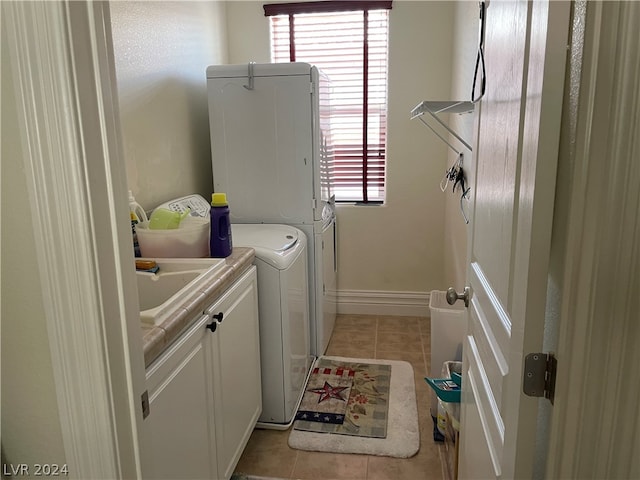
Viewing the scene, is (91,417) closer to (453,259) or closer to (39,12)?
(39,12)

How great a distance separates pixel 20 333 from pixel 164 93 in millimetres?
2052

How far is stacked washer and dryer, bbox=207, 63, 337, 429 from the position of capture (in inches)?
105

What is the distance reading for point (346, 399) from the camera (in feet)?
8.68

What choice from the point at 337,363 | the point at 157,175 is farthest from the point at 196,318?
the point at 337,363

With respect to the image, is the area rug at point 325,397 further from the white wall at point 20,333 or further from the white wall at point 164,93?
the white wall at point 20,333

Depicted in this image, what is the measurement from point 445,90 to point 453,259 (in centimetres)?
124

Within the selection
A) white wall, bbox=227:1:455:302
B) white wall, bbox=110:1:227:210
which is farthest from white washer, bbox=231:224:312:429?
white wall, bbox=227:1:455:302

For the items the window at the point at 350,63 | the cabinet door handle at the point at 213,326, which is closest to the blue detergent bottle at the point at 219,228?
the cabinet door handle at the point at 213,326

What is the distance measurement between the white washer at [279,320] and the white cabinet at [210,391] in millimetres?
93

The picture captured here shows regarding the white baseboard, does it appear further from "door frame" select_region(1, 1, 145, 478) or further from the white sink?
"door frame" select_region(1, 1, 145, 478)

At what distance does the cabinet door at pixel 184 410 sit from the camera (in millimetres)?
1278

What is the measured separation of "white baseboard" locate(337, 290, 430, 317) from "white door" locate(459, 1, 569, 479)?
8.00 ft

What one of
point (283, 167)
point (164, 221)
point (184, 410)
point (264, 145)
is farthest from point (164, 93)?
point (184, 410)

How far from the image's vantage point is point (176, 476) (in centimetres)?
140
